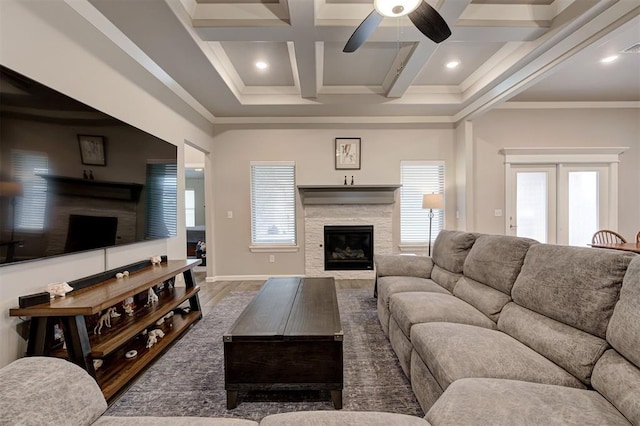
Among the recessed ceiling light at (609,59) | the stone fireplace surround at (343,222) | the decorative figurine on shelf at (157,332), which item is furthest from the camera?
the stone fireplace surround at (343,222)

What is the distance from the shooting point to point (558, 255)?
155 centimetres

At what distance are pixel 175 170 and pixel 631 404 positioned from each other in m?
3.90

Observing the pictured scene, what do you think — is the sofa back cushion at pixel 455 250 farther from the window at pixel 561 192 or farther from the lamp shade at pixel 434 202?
the window at pixel 561 192

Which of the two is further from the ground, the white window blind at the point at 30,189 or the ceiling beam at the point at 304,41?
the ceiling beam at the point at 304,41

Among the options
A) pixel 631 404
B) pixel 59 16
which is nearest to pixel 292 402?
pixel 631 404

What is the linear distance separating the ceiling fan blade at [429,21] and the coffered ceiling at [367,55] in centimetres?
40

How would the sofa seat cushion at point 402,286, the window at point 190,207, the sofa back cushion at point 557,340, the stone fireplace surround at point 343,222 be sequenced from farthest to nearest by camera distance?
the window at point 190,207
the stone fireplace surround at point 343,222
the sofa seat cushion at point 402,286
the sofa back cushion at point 557,340

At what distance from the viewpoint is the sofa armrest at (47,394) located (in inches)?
31.8

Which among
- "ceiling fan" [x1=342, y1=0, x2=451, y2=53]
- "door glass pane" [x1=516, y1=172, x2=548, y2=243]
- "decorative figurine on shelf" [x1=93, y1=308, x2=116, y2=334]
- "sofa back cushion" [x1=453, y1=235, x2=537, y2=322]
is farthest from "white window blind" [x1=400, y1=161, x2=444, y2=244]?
"decorative figurine on shelf" [x1=93, y1=308, x2=116, y2=334]

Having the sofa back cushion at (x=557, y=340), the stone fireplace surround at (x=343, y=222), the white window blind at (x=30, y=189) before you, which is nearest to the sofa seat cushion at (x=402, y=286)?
the sofa back cushion at (x=557, y=340)

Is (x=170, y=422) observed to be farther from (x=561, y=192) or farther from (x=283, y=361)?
(x=561, y=192)

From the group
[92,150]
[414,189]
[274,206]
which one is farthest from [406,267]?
[92,150]

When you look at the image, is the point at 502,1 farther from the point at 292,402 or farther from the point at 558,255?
the point at 292,402

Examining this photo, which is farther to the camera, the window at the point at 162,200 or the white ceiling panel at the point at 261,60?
the white ceiling panel at the point at 261,60
